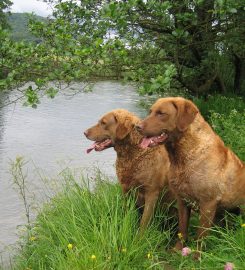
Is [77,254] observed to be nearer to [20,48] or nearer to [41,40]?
[20,48]

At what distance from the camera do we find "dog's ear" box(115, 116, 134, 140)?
17.4ft

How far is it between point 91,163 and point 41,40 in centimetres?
344

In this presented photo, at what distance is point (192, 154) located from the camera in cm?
466

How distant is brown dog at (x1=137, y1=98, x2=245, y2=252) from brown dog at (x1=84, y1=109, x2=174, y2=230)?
56cm

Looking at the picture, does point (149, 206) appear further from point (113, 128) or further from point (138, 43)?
point (138, 43)

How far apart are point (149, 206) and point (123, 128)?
86 centimetres

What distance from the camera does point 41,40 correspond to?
26.9 ft

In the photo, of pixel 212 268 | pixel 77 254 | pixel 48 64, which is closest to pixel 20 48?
pixel 48 64

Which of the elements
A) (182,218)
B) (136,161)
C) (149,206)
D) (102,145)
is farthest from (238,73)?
(182,218)

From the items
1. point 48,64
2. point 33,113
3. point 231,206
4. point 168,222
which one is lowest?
point 33,113

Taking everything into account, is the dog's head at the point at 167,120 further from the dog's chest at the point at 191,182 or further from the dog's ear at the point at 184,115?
the dog's chest at the point at 191,182

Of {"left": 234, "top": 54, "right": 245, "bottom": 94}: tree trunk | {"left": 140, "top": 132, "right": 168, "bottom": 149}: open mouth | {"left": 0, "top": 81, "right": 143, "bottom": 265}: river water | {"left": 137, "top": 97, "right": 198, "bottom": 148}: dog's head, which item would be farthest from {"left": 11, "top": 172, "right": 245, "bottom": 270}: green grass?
{"left": 234, "top": 54, "right": 245, "bottom": 94}: tree trunk

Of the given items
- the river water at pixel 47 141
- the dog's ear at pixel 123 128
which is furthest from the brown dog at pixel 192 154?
the river water at pixel 47 141

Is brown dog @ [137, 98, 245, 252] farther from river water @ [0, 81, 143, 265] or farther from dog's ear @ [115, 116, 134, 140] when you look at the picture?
river water @ [0, 81, 143, 265]
